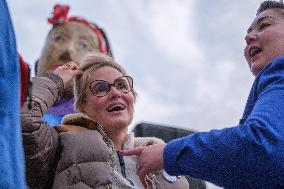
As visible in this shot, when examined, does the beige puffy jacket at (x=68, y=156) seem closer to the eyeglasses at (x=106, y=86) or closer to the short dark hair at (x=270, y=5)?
the eyeglasses at (x=106, y=86)

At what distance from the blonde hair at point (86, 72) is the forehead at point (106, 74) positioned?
0.02m

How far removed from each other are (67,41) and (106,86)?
287 centimetres

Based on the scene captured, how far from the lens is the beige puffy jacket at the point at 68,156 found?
6.88 feet

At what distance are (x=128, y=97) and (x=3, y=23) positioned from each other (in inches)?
68.4

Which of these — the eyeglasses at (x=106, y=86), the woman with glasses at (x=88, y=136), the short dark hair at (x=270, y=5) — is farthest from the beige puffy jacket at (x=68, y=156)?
the short dark hair at (x=270, y=5)

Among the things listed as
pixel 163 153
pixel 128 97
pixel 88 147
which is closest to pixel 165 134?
pixel 128 97

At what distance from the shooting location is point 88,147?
2266 mm

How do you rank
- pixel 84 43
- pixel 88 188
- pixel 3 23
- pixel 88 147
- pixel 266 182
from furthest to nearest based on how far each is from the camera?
1. pixel 84 43
2. pixel 88 147
3. pixel 88 188
4. pixel 266 182
5. pixel 3 23

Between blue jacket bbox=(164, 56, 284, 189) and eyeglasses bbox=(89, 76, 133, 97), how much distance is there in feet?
3.18

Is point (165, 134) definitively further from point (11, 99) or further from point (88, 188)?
point (11, 99)

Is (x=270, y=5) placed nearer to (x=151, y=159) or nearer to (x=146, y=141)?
(x=146, y=141)

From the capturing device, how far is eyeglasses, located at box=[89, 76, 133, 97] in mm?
2691

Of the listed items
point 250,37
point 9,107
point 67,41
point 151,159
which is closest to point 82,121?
point 151,159

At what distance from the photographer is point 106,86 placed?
2699 mm
